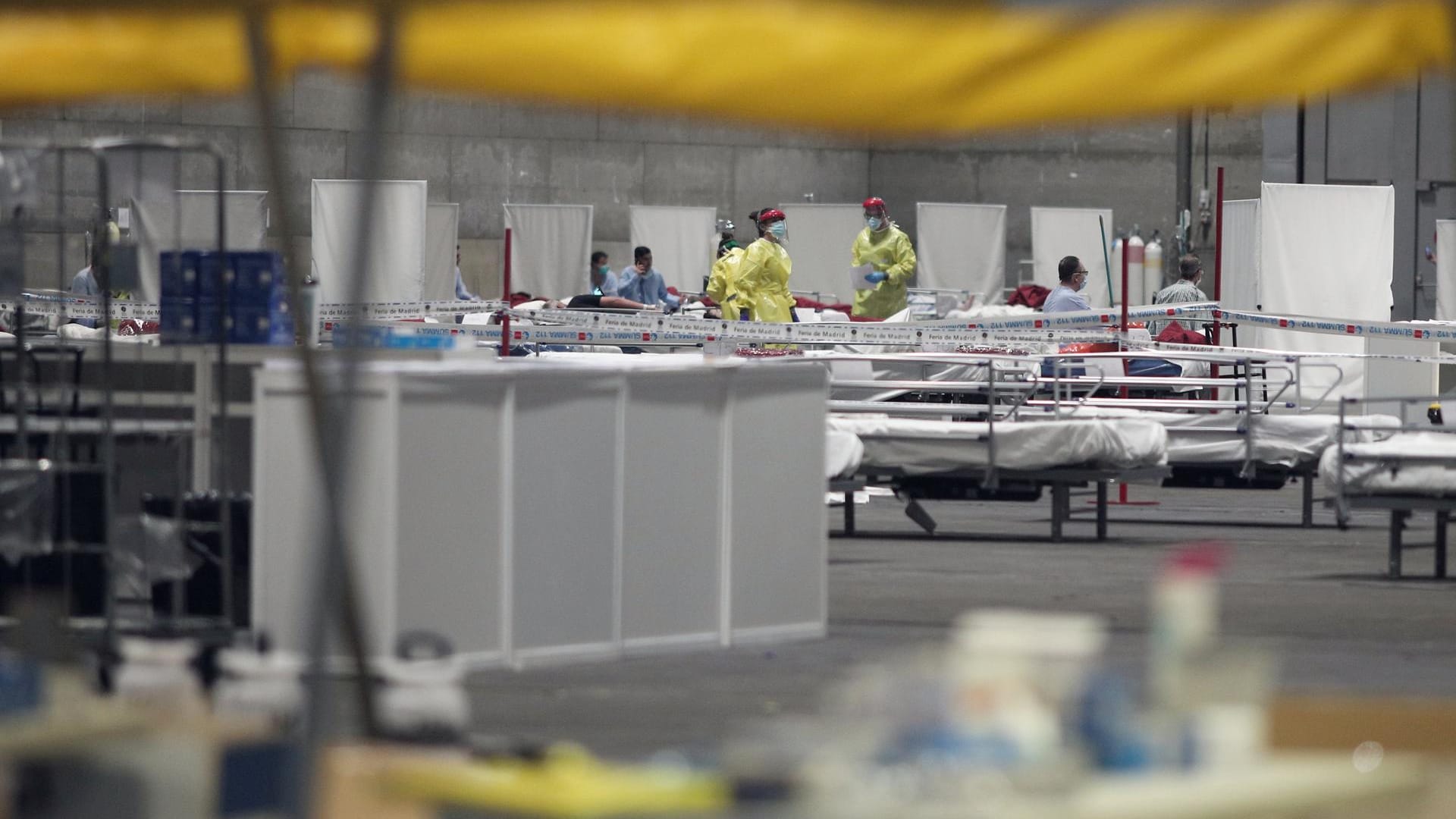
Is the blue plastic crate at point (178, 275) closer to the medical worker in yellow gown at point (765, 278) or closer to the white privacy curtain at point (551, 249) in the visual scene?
the medical worker in yellow gown at point (765, 278)

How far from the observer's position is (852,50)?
4.80 meters

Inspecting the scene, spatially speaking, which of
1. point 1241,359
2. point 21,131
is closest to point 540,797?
point 1241,359

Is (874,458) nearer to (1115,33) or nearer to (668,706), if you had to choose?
(668,706)

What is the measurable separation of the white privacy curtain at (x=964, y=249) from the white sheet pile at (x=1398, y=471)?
2348 cm

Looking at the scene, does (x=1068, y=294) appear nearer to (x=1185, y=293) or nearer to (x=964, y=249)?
(x=1185, y=293)

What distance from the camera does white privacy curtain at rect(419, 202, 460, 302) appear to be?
32.7 m

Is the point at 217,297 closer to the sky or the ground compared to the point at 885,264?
closer to the ground

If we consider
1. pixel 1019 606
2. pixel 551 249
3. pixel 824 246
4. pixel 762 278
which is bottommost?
pixel 1019 606

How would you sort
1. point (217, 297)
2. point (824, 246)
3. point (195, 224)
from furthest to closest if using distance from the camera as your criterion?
point (824, 246)
point (195, 224)
point (217, 297)

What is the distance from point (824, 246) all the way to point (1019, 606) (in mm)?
24167

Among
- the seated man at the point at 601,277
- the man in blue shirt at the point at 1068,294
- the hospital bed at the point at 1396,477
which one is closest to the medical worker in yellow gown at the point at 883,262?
the man in blue shirt at the point at 1068,294

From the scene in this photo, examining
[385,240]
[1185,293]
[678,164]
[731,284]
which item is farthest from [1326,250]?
[678,164]

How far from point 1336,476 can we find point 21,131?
957 inches

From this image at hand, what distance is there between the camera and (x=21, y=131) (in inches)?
1315
